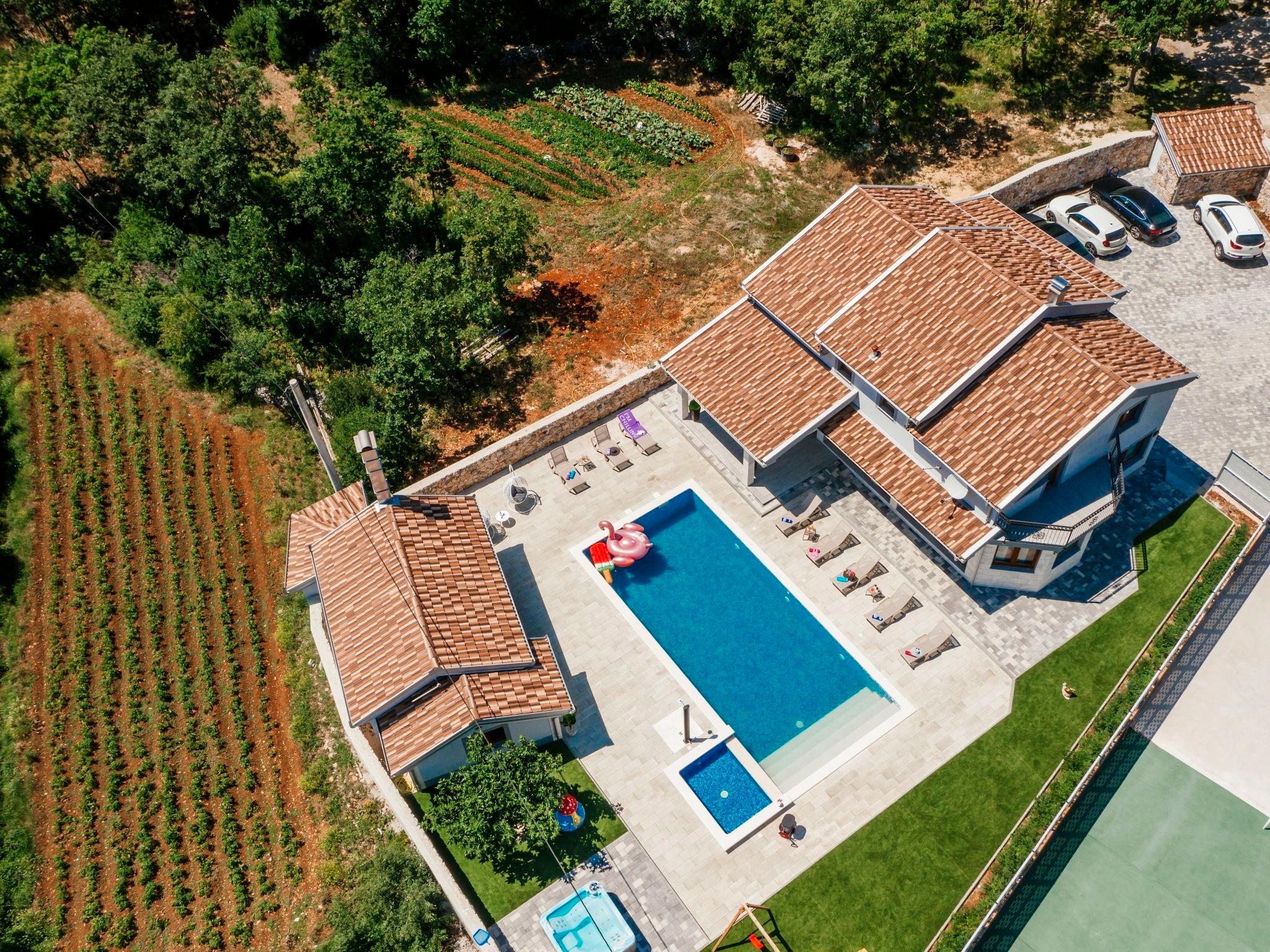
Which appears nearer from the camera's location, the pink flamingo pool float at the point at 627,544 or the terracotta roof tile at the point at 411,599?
the terracotta roof tile at the point at 411,599

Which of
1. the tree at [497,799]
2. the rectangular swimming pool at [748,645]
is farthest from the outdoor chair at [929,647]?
the tree at [497,799]

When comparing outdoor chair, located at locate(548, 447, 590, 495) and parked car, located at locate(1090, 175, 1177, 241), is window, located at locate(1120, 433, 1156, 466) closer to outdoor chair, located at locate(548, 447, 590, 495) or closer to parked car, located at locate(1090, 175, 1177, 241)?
parked car, located at locate(1090, 175, 1177, 241)

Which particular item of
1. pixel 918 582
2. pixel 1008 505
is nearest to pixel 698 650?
pixel 918 582

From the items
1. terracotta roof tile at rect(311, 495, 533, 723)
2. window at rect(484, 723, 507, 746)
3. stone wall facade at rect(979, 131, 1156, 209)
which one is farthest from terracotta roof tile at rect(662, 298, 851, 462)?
Answer: stone wall facade at rect(979, 131, 1156, 209)

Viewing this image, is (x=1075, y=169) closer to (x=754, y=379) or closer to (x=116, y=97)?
(x=754, y=379)

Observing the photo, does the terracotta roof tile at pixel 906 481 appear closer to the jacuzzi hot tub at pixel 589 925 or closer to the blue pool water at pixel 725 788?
the blue pool water at pixel 725 788

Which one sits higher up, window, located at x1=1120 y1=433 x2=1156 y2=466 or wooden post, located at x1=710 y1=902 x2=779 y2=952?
window, located at x1=1120 y1=433 x2=1156 y2=466
